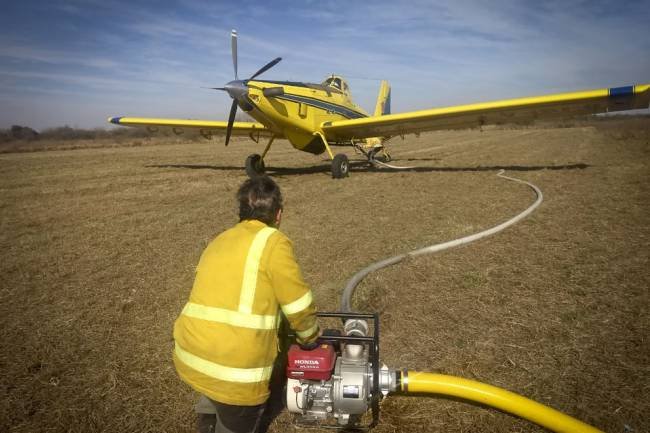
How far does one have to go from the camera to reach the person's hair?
213cm

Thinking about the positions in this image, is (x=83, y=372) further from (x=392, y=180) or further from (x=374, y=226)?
(x=392, y=180)

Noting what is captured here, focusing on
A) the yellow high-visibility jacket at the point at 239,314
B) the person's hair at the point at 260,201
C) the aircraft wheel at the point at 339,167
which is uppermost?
the aircraft wheel at the point at 339,167

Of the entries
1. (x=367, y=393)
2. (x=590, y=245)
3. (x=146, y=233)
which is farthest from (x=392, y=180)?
(x=367, y=393)

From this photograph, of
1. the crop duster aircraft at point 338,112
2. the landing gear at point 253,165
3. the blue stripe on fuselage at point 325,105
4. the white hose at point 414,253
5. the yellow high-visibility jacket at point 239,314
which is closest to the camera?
the yellow high-visibility jacket at point 239,314

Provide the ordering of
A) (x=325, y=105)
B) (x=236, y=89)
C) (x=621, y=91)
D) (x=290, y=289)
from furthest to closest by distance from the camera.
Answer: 1. (x=325, y=105)
2. (x=236, y=89)
3. (x=621, y=91)
4. (x=290, y=289)

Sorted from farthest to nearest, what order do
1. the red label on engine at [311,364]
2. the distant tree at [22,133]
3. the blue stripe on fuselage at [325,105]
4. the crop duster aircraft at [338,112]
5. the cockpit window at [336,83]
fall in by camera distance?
1. the distant tree at [22,133]
2. the cockpit window at [336,83]
3. the blue stripe on fuselage at [325,105]
4. the crop duster aircraft at [338,112]
5. the red label on engine at [311,364]

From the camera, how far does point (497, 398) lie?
2.01 m

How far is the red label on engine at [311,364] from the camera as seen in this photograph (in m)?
2.04

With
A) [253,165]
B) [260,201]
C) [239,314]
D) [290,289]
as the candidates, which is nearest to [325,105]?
[253,165]

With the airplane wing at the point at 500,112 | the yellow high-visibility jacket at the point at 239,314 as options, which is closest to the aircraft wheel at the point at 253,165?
the airplane wing at the point at 500,112

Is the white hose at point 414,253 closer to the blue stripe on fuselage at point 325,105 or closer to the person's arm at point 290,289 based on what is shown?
the person's arm at point 290,289

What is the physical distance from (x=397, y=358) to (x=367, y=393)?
3.12 ft

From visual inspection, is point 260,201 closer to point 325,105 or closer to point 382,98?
point 325,105

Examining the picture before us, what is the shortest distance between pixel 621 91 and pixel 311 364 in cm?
1134
